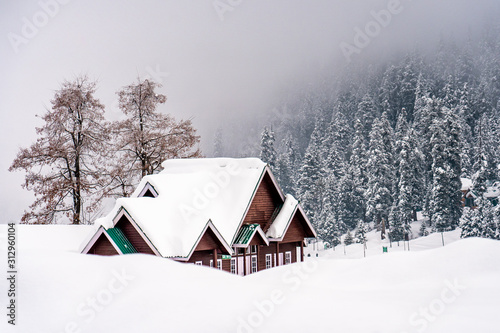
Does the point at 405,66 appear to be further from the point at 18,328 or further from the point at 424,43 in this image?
the point at 18,328

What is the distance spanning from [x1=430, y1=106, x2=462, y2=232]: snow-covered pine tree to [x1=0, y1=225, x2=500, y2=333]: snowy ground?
179 feet

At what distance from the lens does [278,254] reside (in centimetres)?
2798

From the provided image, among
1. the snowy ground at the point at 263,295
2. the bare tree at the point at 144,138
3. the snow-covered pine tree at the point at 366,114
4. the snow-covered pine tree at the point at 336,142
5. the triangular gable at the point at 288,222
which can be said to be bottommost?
the snowy ground at the point at 263,295

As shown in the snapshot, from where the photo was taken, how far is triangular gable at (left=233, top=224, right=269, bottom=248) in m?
24.5

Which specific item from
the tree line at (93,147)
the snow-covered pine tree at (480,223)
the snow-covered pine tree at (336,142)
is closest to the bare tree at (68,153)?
the tree line at (93,147)

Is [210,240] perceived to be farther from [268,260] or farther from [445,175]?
[445,175]

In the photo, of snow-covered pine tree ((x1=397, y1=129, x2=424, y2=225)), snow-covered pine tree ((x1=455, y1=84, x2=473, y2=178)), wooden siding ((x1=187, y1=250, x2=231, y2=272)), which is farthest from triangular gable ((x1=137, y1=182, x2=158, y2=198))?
snow-covered pine tree ((x1=455, y1=84, x2=473, y2=178))

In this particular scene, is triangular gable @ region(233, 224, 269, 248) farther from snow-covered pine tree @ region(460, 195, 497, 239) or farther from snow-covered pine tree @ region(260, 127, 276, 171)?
snow-covered pine tree @ region(260, 127, 276, 171)

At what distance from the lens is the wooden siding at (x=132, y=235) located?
21469 millimetres

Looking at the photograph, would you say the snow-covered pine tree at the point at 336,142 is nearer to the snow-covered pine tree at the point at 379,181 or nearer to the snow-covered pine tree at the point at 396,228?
the snow-covered pine tree at the point at 379,181

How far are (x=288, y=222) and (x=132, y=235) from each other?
34.2ft

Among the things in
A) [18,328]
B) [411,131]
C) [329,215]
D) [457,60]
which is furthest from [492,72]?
[18,328]

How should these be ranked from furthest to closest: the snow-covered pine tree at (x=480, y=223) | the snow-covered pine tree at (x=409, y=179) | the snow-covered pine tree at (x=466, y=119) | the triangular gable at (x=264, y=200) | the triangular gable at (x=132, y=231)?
the snow-covered pine tree at (x=466, y=119), the snow-covered pine tree at (x=409, y=179), the snow-covered pine tree at (x=480, y=223), the triangular gable at (x=264, y=200), the triangular gable at (x=132, y=231)

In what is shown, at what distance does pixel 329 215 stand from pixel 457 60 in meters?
93.2
